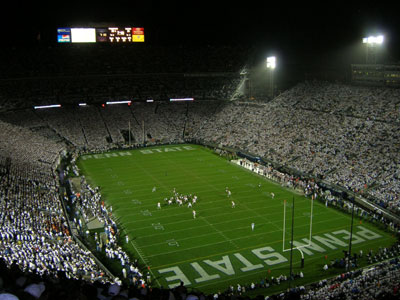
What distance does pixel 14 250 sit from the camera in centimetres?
1634

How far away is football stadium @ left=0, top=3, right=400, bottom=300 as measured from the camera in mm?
17906

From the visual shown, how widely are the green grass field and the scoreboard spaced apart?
25.4 m

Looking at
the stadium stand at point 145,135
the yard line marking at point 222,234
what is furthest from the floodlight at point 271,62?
the yard line marking at point 222,234

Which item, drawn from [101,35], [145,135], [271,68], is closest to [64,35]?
[101,35]

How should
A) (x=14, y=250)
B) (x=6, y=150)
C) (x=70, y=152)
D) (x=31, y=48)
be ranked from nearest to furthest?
(x=14, y=250) < (x=6, y=150) < (x=70, y=152) < (x=31, y=48)

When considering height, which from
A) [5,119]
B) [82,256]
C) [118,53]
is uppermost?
[118,53]

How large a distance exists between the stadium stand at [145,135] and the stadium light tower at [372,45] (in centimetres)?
358

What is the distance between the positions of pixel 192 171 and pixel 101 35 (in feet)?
94.9

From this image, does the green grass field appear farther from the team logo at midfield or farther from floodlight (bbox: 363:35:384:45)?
floodlight (bbox: 363:35:384:45)

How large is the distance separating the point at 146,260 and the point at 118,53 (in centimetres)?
4741

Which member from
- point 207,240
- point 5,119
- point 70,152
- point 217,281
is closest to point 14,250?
point 217,281

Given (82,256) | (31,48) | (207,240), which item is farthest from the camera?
(31,48)

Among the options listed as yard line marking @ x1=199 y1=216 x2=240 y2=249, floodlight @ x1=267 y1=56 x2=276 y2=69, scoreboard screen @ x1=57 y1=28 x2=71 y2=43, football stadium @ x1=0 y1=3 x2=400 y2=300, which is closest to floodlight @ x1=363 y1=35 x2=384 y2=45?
football stadium @ x1=0 y1=3 x2=400 y2=300

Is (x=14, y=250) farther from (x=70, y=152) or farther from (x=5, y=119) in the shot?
(x=5, y=119)
